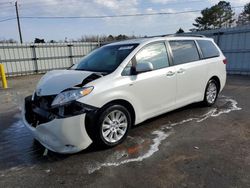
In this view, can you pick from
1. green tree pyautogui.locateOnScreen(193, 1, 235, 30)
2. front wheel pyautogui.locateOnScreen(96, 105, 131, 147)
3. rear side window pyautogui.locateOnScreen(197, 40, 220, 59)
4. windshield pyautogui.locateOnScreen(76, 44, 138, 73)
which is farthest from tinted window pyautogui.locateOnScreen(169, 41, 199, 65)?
green tree pyautogui.locateOnScreen(193, 1, 235, 30)

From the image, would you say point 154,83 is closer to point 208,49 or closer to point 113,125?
point 113,125

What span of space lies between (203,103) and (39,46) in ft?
42.5

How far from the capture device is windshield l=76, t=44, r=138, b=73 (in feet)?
13.0

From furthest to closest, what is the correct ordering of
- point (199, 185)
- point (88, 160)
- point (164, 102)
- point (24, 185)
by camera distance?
point (164, 102) < point (88, 160) < point (24, 185) < point (199, 185)

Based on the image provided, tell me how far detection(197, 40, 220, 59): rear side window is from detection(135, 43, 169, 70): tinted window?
1370 mm

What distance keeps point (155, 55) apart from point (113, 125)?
154cm

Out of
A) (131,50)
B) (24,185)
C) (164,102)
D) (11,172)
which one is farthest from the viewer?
(164,102)

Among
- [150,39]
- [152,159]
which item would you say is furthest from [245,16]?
[152,159]

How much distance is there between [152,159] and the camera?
3.29m

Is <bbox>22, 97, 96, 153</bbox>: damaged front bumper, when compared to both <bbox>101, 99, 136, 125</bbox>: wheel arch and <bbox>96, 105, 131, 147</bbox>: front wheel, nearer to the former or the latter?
<bbox>96, 105, 131, 147</bbox>: front wheel

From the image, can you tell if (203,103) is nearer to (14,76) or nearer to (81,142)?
(81,142)

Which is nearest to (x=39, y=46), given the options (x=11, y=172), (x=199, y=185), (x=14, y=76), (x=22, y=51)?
(x=22, y=51)

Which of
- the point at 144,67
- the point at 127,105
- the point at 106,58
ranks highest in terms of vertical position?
the point at 106,58

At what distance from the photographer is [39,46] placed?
1555 cm
